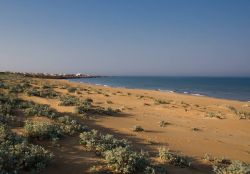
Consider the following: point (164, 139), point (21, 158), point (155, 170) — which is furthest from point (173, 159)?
point (21, 158)

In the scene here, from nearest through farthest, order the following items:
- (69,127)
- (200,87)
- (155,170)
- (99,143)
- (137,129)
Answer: (155,170)
(99,143)
(69,127)
(137,129)
(200,87)

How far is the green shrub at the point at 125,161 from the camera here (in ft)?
24.0

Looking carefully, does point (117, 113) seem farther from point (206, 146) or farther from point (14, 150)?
point (14, 150)

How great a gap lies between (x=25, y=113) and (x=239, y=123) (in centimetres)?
1253

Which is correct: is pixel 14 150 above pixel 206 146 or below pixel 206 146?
above

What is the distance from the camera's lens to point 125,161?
24.6 ft

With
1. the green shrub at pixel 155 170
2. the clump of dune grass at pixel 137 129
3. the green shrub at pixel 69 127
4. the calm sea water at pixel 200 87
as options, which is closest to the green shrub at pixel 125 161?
the green shrub at pixel 155 170

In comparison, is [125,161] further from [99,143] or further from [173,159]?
[173,159]

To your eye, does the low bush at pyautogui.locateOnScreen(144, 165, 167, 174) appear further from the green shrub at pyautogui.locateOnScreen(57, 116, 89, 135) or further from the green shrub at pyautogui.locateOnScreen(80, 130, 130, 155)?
the green shrub at pyautogui.locateOnScreen(57, 116, 89, 135)

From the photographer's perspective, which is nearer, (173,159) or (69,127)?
(173,159)

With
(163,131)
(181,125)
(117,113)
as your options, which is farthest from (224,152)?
(117,113)

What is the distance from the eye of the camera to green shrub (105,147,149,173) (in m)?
7.32

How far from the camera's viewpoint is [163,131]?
45.8ft

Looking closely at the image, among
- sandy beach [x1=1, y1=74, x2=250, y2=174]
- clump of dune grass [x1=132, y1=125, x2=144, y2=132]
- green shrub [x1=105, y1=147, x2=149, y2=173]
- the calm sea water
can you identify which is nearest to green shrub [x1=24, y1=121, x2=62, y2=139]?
sandy beach [x1=1, y1=74, x2=250, y2=174]
